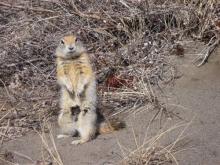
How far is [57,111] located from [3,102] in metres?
0.76

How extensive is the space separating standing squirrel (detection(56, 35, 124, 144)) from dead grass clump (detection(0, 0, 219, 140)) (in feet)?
3.38

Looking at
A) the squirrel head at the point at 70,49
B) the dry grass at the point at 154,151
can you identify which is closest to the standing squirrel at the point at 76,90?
the squirrel head at the point at 70,49

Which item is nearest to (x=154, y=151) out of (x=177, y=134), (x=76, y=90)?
(x=177, y=134)

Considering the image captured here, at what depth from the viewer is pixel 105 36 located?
836cm

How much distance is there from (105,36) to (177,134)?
2.72 metres

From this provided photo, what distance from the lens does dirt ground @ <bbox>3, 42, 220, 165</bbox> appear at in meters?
5.63

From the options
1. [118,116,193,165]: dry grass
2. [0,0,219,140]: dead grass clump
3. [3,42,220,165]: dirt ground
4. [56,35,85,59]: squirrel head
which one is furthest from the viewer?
[0,0,219,140]: dead grass clump

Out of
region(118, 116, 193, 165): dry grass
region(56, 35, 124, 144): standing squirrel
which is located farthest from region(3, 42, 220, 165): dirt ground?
region(56, 35, 124, 144): standing squirrel

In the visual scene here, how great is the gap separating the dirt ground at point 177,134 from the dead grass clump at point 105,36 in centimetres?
47

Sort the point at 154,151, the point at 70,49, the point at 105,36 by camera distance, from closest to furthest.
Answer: the point at 154,151 < the point at 70,49 < the point at 105,36

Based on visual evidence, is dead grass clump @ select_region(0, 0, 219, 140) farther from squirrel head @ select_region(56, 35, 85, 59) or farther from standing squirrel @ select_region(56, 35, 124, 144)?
squirrel head @ select_region(56, 35, 85, 59)

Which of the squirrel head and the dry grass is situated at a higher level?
the squirrel head

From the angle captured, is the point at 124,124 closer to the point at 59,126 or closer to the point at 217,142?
the point at 59,126

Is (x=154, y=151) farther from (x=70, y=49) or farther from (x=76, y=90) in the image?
(x=70, y=49)
